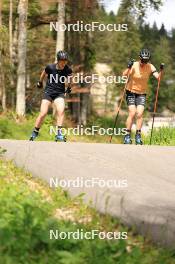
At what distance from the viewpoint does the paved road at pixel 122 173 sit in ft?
18.9

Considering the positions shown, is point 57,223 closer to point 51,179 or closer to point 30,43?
point 51,179

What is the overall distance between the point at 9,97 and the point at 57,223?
3413 cm

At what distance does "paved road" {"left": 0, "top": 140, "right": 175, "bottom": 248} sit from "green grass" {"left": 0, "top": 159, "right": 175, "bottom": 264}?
0.23 m

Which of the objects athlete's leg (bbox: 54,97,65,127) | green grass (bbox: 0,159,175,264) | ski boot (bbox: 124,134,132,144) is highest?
athlete's leg (bbox: 54,97,65,127)

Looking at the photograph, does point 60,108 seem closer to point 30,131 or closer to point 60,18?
point 30,131

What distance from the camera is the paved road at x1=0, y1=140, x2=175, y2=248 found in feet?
18.9

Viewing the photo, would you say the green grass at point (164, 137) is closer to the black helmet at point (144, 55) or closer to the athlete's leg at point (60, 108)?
the black helmet at point (144, 55)

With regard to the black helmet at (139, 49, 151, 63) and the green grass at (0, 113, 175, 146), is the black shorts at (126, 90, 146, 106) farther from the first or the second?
the green grass at (0, 113, 175, 146)

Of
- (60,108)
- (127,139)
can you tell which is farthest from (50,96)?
(127,139)

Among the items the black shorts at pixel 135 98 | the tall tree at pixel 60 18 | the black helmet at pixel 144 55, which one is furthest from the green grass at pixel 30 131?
the black helmet at pixel 144 55

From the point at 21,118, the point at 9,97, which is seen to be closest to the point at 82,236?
the point at 21,118

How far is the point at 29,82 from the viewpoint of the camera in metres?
47.8

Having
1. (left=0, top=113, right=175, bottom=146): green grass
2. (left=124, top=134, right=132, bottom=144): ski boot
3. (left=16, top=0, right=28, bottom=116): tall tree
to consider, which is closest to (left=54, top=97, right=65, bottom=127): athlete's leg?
(left=124, top=134, right=132, bottom=144): ski boot

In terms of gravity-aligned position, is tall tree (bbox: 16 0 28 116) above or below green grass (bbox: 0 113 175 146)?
above
